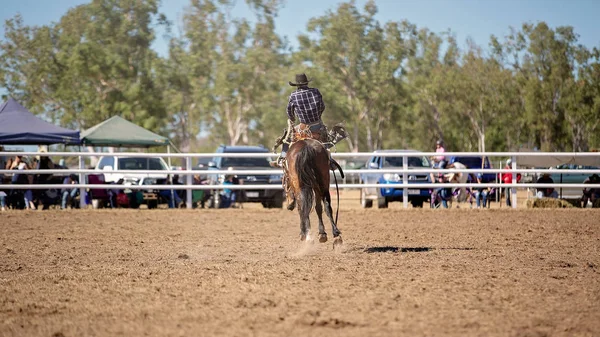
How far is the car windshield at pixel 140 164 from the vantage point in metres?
25.7

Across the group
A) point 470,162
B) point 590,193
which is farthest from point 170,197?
point 470,162

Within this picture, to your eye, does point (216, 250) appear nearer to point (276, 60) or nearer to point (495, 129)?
point (495, 129)

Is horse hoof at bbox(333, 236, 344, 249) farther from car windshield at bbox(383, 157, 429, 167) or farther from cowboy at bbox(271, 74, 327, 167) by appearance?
car windshield at bbox(383, 157, 429, 167)

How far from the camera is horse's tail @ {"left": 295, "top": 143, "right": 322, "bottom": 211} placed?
33.5 feet

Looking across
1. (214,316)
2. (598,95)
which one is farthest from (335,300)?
(598,95)

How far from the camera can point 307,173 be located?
10234 millimetres

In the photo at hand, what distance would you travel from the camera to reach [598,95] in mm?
59250

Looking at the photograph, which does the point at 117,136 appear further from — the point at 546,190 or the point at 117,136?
the point at 546,190

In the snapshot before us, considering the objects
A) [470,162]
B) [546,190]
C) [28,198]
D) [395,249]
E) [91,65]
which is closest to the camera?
[395,249]

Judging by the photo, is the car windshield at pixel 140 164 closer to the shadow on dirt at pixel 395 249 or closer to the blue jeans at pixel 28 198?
the blue jeans at pixel 28 198

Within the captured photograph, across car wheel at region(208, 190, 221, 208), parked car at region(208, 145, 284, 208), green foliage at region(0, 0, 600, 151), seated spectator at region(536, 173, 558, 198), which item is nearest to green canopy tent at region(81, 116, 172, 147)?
parked car at region(208, 145, 284, 208)

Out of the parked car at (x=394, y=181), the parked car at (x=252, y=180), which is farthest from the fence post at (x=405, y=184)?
the parked car at (x=252, y=180)

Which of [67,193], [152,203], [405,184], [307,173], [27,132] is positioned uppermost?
[27,132]

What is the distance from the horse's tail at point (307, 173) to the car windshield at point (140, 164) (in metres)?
16.0
